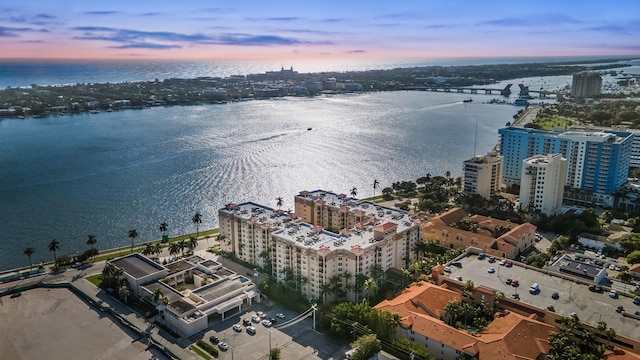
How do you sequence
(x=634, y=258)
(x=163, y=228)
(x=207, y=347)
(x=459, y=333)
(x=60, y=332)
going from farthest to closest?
1. (x=163, y=228)
2. (x=634, y=258)
3. (x=60, y=332)
4. (x=207, y=347)
5. (x=459, y=333)

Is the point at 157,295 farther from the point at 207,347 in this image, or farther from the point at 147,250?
the point at 147,250

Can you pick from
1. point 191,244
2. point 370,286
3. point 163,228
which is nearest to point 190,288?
point 191,244

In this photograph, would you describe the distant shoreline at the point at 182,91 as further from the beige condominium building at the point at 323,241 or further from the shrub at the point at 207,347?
the shrub at the point at 207,347

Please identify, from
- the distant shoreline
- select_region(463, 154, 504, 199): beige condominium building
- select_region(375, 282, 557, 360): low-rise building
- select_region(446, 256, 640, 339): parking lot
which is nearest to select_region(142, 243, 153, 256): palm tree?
select_region(375, 282, 557, 360): low-rise building

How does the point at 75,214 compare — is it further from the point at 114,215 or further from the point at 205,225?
the point at 205,225

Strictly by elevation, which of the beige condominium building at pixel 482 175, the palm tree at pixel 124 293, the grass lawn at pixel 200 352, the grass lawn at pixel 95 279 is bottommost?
the grass lawn at pixel 200 352

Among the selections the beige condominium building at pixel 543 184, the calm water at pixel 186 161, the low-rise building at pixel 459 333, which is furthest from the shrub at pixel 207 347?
the beige condominium building at pixel 543 184
